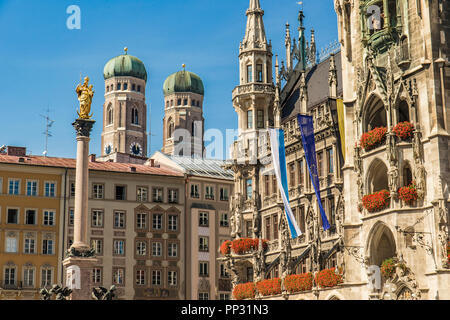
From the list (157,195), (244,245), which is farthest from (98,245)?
(244,245)

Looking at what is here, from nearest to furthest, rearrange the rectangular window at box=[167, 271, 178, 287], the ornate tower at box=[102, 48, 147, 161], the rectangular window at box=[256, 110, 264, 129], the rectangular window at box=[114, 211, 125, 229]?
the rectangular window at box=[256, 110, 264, 129] → the rectangular window at box=[114, 211, 125, 229] → the rectangular window at box=[167, 271, 178, 287] → the ornate tower at box=[102, 48, 147, 161]

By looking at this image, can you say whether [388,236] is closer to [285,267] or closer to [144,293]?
[285,267]

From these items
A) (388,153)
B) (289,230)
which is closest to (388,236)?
(388,153)

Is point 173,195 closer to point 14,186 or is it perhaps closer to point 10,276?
point 14,186

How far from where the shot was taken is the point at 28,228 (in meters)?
84.9

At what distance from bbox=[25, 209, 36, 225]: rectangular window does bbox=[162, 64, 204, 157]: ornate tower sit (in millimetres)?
98066

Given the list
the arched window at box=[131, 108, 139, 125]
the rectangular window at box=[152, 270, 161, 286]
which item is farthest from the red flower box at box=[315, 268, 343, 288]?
the arched window at box=[131, 108, 139, 125]

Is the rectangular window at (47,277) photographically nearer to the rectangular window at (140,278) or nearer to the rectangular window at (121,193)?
the rectangular window at (140,278)

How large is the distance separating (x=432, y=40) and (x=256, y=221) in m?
25.1

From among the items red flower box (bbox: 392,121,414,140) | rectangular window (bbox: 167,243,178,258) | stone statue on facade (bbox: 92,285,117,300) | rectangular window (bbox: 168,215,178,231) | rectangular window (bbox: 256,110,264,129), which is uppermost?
rectangular window (bbox: 256,110,264,129)

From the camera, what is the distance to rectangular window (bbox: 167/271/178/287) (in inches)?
3568

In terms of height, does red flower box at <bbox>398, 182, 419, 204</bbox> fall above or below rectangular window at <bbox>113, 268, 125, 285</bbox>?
above

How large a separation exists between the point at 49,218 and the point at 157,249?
12970 millimetres

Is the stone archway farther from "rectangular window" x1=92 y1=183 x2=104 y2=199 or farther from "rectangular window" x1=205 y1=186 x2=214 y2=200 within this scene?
"rectangular window" x1=205 y1=186 x2=214 y2=200
